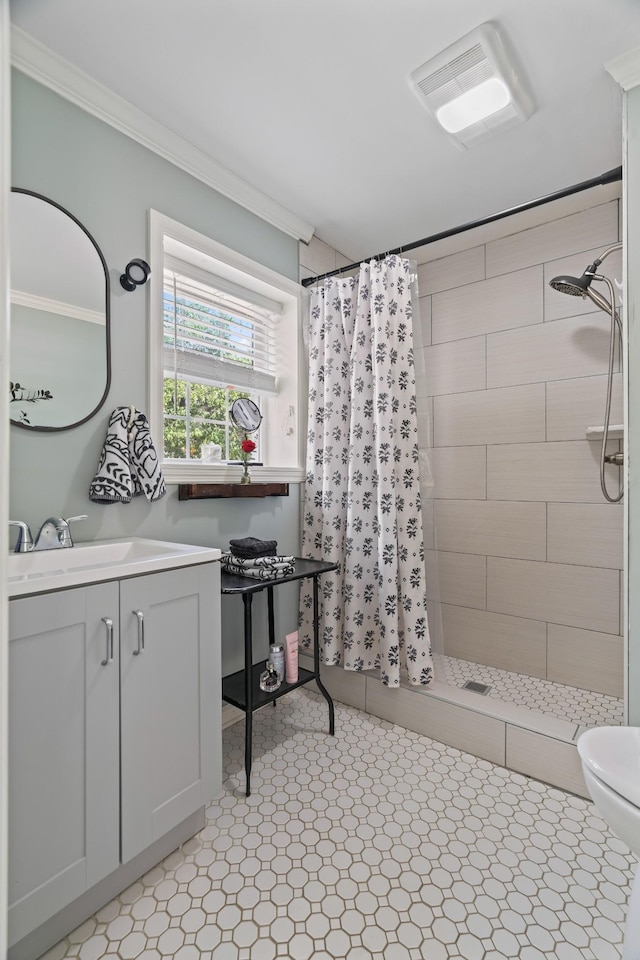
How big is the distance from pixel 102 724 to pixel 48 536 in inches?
23.7

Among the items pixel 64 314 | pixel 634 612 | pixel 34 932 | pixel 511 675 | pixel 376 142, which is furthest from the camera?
pixel 511 675

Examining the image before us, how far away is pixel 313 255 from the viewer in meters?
2.59

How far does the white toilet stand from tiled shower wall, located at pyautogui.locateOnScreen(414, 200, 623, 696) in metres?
1.04

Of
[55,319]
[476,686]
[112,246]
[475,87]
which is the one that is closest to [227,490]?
[55,319]

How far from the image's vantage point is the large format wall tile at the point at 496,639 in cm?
240

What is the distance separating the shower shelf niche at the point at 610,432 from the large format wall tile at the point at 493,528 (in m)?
0.42

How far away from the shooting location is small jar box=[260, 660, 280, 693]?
189 centimetres

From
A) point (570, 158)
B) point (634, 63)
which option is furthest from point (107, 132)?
point (570, 158)

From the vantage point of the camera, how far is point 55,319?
4.96 feet

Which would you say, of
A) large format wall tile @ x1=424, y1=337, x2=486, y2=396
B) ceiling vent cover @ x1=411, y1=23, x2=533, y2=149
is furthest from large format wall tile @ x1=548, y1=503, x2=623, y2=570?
ceiling vent cover @ x1=411, y1=23, x2=533, y2=149

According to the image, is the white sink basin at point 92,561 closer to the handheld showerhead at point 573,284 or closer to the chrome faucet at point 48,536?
the chrome faucet at point 48,536

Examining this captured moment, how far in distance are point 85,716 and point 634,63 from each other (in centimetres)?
246

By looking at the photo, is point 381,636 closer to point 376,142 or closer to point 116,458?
point 116,458

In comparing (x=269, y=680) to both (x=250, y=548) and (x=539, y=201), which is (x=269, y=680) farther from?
(x=539, y=201)
